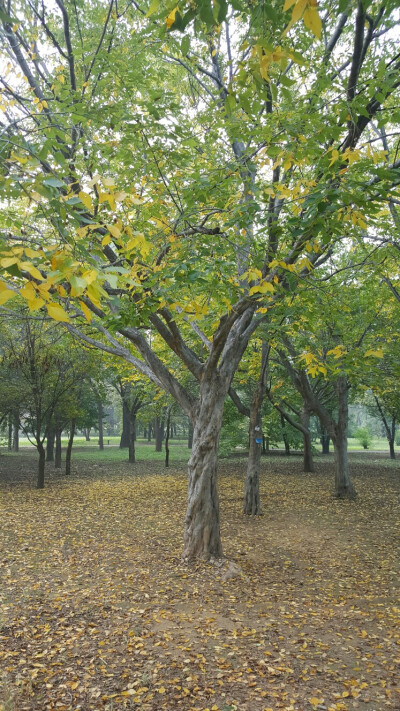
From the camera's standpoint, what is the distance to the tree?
3320 millimetres

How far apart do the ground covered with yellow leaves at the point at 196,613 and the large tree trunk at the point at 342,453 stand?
1751 mm

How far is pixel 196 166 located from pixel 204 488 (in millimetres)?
4314

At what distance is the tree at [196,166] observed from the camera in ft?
10.9

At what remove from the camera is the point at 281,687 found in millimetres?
3383

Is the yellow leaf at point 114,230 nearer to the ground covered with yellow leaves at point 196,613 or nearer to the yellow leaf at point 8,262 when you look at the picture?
the yellow leaf at point 8,262

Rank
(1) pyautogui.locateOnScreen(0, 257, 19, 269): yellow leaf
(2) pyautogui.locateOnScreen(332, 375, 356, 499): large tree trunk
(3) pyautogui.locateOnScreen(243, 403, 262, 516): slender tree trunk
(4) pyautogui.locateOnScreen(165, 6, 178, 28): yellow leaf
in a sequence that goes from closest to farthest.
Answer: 1. (1) pyautogui.locateOnScreen(0, 257, 19, 269): yellow leaf
2. (4) pyautogui.locateOnScreen(165, 6, 178, 28): yellow leaf
3. (3) pyautogui.locateOnScreen(243, 403, 262, 516): slender tree trunk
4. (2) pyautogui.locateOnScreen(332, 375, 356, 499): large tree trunk

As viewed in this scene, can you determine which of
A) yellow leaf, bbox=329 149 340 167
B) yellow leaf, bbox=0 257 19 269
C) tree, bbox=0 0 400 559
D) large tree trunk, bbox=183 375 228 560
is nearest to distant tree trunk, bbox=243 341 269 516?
tree, bbox=0 0 400 559

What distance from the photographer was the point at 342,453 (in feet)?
38.1

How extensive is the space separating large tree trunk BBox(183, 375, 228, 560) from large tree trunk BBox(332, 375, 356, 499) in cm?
628

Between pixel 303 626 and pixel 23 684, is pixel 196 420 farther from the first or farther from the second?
pixel 23 684

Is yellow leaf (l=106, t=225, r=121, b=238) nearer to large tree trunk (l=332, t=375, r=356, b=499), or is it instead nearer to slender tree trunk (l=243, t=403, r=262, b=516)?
slender tree trunk (l=243, t=403, r=262, b=516)

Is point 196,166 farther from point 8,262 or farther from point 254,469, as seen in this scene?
point 254,469

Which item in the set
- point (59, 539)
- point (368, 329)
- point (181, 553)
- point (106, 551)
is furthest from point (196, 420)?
point (368, 329)

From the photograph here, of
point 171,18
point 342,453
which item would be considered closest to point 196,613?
point 171,18
